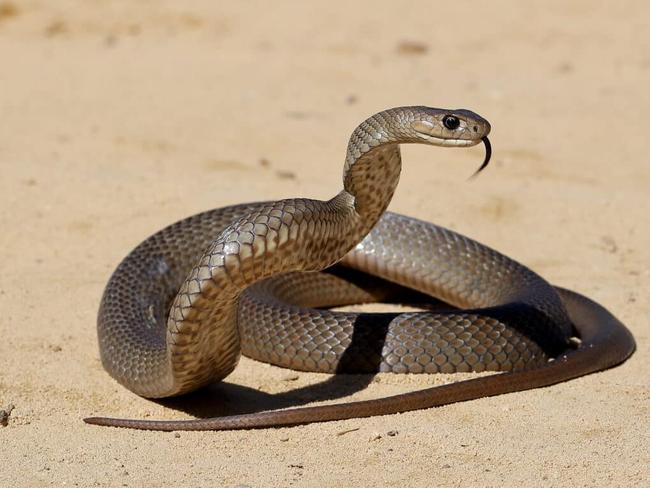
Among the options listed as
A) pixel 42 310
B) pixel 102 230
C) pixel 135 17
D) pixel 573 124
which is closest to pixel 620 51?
pixel 573 124

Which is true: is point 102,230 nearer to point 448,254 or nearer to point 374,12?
point 448,254

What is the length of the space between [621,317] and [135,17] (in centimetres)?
945

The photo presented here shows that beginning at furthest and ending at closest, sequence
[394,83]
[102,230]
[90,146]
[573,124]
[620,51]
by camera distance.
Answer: [620,51]
[394,83]
[573,124]
[90,146]
[102,230]

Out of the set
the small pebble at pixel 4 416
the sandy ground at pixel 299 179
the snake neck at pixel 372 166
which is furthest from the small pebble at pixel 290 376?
the small pebble at pixel 4 416

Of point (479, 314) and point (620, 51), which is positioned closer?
point (479, 314)

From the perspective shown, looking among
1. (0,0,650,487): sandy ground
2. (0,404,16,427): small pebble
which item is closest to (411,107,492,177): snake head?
(0,0,650,487): sandy ground

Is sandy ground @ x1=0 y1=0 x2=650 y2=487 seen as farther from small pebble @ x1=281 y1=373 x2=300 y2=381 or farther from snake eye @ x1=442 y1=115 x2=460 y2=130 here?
snake eye @ x1=442 y1=115 x2=460 y2=130

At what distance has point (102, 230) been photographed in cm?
750

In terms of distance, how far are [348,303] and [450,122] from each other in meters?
2.49

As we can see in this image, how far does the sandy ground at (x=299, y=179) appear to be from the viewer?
463 centimetres

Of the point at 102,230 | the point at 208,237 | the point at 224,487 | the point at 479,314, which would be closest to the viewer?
the point at 224,487

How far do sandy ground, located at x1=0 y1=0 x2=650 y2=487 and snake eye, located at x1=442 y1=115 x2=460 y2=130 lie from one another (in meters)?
1.24

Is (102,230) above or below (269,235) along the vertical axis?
below

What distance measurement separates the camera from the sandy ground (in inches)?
182
